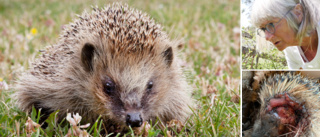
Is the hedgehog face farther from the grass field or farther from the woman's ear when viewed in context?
the woman's ear

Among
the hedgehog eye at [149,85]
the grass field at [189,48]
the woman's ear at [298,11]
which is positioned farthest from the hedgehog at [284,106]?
the hedgehog eye at [149,85]

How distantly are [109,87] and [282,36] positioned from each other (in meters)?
1.07

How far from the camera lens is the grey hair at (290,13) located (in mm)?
1392

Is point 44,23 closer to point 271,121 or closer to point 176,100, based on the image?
point 176,100

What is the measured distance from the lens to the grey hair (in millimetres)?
1392

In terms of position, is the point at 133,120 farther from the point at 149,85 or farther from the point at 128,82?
the point at 149,85

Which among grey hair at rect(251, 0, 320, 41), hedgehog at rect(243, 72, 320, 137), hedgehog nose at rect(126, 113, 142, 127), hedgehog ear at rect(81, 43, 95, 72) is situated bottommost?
hedgehog nose at rect(126, 113, 142, 127)

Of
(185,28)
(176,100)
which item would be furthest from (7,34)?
(176,100)

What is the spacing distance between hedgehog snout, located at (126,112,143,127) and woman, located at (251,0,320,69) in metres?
0.82

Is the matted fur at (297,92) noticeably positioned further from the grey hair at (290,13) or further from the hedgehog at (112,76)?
the hedgehog at (112,76)

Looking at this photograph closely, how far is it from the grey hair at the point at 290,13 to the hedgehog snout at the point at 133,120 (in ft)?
2.68

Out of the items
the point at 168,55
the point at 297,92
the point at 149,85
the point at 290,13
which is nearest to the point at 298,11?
the point at 290,13

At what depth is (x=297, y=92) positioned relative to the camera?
5.28ft

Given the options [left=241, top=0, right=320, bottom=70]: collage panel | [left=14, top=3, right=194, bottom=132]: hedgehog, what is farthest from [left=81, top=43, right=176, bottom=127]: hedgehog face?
[left=241, top=0, right=320, bottom=70]: collage panel
